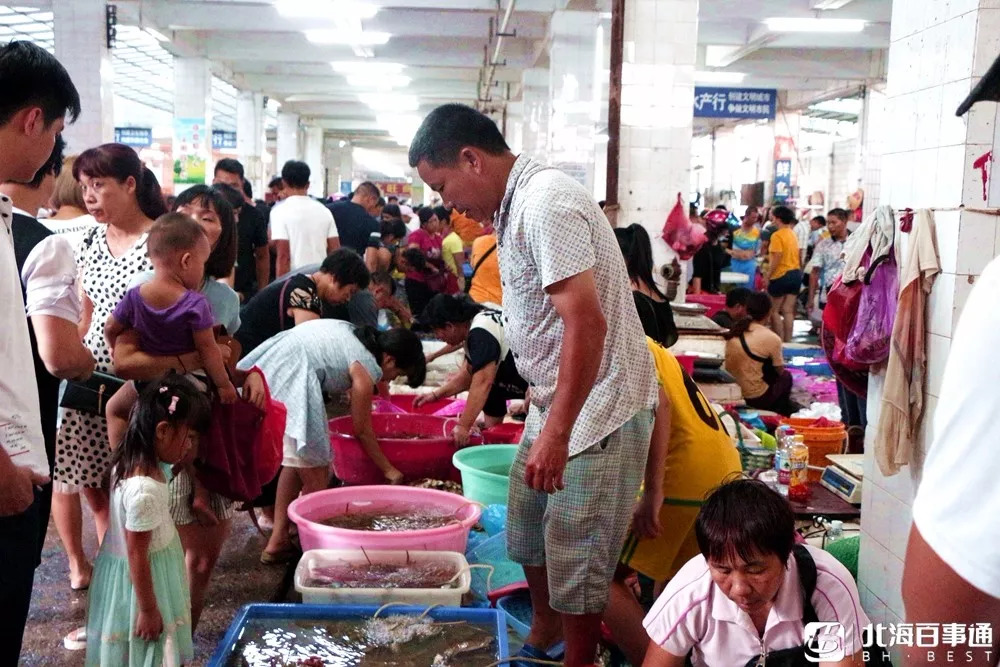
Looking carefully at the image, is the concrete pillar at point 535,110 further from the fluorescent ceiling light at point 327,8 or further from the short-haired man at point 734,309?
the short-haired man at point 734,309

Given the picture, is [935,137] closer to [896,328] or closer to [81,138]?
[896,328]

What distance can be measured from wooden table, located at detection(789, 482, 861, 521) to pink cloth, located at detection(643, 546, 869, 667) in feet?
7.98

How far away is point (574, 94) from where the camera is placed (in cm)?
1190

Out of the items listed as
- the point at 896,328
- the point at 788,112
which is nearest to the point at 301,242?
the point at 896,328

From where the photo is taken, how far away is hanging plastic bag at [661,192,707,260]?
328 inches

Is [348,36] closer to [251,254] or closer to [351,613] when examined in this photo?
[251,254]

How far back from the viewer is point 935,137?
3.18m

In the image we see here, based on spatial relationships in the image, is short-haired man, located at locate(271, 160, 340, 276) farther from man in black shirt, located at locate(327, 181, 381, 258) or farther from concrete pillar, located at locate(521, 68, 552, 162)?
concrete pillar, located at locate(521, 68, 552, 162)

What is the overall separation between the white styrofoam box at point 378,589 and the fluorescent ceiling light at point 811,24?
489 inches

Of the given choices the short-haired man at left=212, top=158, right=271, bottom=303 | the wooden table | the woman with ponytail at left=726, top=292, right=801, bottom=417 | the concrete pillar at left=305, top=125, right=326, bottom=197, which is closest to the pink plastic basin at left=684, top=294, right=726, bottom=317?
the woman with ponytail at left=726, top=292, right=801, bottom=417

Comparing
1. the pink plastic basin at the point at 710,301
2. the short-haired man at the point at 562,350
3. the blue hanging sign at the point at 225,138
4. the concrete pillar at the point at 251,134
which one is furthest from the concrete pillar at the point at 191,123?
the short-haired man at the point at 562,350

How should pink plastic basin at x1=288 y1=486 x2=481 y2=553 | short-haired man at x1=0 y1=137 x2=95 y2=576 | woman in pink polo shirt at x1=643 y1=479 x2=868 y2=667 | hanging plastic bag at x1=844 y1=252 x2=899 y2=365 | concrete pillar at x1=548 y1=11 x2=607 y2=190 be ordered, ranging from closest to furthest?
1. woman in pink polo shirt at x1=643 y1=479 x2=868 y2=667
2. short-haired man at x1=0 y1=137 x2=95 y2=576
3. hanging plastic bag at x1=844 y1=252 x2=899 y2=365
4. pink plastic basin at x1=288 y1=486 x2=481 y2=553
5. concrete pillar at x1=548 y1=11 x2=607 y2=190

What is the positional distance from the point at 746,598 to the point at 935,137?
182cm

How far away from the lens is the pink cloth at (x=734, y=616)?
2.32m
